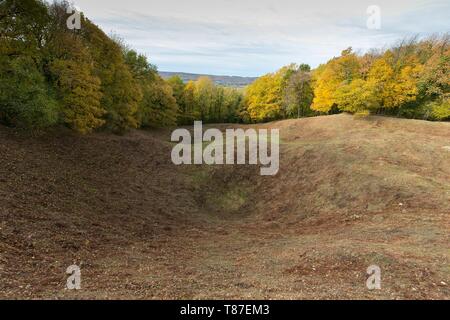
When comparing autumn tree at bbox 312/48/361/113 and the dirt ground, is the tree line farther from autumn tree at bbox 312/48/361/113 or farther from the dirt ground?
the dirt ground

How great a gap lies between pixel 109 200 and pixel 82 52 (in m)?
14.1

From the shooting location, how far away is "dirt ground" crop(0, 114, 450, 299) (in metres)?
7.91

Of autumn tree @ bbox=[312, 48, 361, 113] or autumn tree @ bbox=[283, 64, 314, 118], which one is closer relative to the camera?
autumn tree @ bbox=[312, 48, 361, 113]

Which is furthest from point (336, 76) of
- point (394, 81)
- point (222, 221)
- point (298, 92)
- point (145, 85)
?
point (222, 221)

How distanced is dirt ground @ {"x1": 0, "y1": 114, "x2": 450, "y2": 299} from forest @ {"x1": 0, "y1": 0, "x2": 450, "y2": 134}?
2619mm

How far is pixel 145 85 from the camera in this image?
4738 centimetres

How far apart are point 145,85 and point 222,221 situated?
117 ft

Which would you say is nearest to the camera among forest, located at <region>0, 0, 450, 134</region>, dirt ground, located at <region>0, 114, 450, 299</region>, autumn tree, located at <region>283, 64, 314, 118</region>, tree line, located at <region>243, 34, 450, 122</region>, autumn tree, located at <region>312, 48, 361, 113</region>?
dirt ground, located at <region>0, 114, 450, 299</region>

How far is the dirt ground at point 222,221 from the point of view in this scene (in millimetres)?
7914

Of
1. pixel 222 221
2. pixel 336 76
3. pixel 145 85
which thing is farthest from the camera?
pixel 145 85

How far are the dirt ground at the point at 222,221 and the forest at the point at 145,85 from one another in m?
2.62

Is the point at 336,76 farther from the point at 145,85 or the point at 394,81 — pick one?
the point at 145,85

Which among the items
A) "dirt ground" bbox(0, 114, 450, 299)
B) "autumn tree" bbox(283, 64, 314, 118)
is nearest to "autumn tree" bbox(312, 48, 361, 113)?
"autumn tree" bbox(283, 64, 314, 118)

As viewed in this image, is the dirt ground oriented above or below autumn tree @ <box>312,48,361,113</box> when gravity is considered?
below
